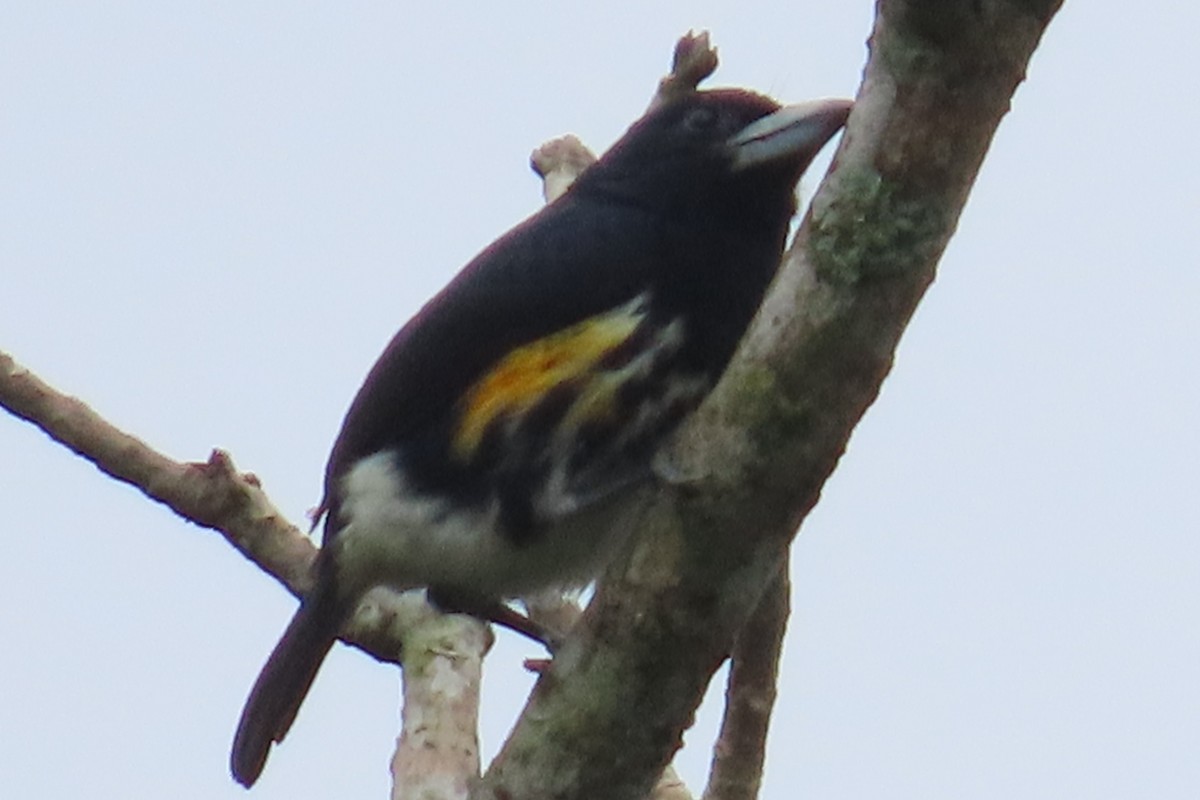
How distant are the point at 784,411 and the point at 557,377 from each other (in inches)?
30.8

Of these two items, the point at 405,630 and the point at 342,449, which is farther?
the point at 405,630

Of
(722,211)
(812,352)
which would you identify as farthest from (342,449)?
(812,352)

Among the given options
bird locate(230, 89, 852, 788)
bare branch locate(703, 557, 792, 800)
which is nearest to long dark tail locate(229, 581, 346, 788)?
bird locate(230, 89, 852, 788)

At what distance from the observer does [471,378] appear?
2.89 meters

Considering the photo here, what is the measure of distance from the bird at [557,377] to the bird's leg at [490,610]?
0.02m

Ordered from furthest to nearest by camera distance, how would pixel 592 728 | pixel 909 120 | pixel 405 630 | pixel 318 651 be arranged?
pixel 405 630
pixel 318 651
pixel 592 728
pixel 909 120

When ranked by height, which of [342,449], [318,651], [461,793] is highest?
[342,449]

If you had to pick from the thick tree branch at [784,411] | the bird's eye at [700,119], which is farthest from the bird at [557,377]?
the thick tree branch at [784,411]

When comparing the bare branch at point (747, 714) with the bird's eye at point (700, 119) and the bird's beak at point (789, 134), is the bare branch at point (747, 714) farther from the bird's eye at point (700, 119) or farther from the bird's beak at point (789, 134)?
the bird's eye at point (700, 119)

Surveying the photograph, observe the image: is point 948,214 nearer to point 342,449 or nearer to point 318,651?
point 342,449

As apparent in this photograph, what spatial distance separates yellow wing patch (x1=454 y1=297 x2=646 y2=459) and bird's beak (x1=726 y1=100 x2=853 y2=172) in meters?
0.36

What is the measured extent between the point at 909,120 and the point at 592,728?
2.52 feet

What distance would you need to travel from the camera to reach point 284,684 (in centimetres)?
323

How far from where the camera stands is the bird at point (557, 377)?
2.79 m
